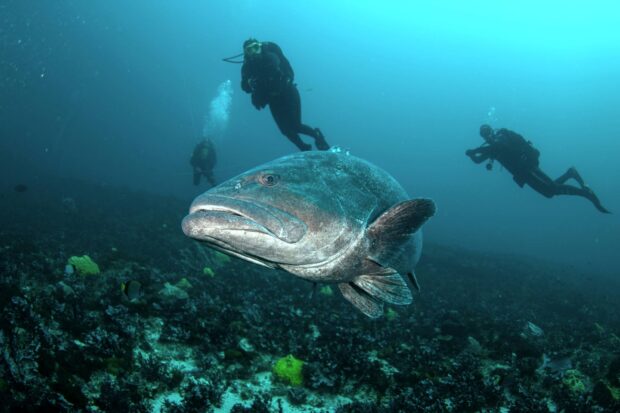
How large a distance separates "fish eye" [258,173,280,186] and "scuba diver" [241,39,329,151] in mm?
6340

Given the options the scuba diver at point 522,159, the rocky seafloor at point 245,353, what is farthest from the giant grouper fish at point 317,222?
the scuba diver at point 522,159

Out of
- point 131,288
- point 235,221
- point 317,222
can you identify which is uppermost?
point 317,222

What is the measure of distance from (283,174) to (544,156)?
668 feet

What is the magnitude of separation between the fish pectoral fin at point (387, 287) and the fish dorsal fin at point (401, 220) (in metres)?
0.55

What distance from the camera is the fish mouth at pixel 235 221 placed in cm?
259

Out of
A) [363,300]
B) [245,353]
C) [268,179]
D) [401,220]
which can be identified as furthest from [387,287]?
[245,353]

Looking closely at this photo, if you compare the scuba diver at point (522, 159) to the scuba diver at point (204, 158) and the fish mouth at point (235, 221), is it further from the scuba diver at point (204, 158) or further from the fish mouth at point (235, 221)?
the scuba diver at point (204, 158)

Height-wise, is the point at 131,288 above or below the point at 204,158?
above

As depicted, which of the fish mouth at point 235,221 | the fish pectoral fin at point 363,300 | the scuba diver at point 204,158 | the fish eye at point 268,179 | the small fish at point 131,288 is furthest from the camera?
the scuba diver at point 204,158

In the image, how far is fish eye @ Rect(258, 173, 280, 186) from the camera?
2955 millimetres

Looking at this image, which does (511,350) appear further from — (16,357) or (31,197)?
(31,197)

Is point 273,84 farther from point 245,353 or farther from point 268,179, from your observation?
point 268,179

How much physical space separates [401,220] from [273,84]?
772 centimetres

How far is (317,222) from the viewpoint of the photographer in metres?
2.91
